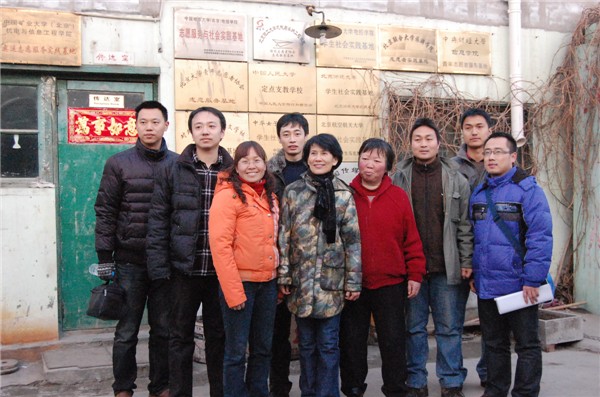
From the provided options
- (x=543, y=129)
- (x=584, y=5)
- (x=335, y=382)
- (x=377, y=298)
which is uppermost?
(x=584, y=5)

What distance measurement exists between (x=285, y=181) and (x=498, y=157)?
4.69 feet

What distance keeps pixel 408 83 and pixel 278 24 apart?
5.04ft

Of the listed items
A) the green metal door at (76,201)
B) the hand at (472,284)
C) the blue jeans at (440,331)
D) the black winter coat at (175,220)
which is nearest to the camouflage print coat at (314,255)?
the black winter coat at (175,220)

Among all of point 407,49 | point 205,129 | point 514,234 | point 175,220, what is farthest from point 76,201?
point 514,234

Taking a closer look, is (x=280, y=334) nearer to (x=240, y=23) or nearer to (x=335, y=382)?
(x=335, y=382)

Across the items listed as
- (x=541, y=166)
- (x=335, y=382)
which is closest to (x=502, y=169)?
(x=335, y=382)

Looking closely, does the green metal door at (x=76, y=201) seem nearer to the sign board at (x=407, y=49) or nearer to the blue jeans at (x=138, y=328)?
the blue jeans at (x=138, y=328)

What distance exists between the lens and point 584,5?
6941 mm

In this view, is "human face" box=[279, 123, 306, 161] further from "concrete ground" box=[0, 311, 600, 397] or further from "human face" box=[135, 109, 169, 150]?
"concrete ground" box=[0, 311, 600, 397]

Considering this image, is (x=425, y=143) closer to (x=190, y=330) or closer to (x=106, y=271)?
(x=190, y=330)

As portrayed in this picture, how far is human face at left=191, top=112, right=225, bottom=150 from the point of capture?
371 cm

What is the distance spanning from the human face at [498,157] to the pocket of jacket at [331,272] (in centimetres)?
120

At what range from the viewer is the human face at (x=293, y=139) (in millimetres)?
4098

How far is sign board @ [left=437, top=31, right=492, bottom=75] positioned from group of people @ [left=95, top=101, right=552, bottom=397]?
2665 mm
